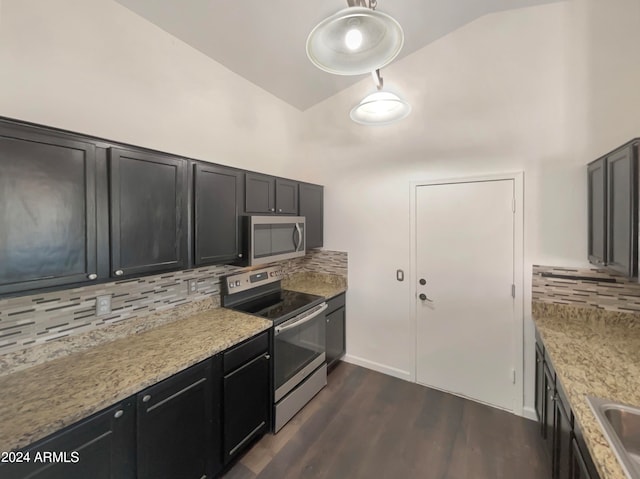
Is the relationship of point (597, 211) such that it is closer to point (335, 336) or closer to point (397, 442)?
point (397, 442)

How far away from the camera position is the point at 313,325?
258 cm

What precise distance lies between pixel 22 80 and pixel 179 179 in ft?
2.79

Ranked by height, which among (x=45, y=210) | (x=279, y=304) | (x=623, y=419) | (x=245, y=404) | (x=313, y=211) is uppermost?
(x=313, y=211)

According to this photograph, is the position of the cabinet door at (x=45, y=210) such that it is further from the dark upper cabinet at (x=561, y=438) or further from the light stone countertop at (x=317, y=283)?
the dark upper cabinet at (x=561, y=438)

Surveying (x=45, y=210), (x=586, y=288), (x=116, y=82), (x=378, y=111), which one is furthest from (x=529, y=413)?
(x=116, y=82)

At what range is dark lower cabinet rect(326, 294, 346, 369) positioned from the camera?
294cm

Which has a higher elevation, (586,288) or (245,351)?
(586,288)

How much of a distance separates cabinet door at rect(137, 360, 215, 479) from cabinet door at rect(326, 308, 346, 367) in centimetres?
149

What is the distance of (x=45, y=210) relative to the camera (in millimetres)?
1229

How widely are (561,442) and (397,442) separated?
1061mm

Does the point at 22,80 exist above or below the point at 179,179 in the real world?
above

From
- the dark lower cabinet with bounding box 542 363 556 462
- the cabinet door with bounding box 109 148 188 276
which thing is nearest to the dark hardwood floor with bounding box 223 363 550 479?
the dark lower cabinet with bounding box 542 363 556 462

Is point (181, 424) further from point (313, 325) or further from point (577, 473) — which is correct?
point (577, 473)

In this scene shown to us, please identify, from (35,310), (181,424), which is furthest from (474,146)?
(35,310)
